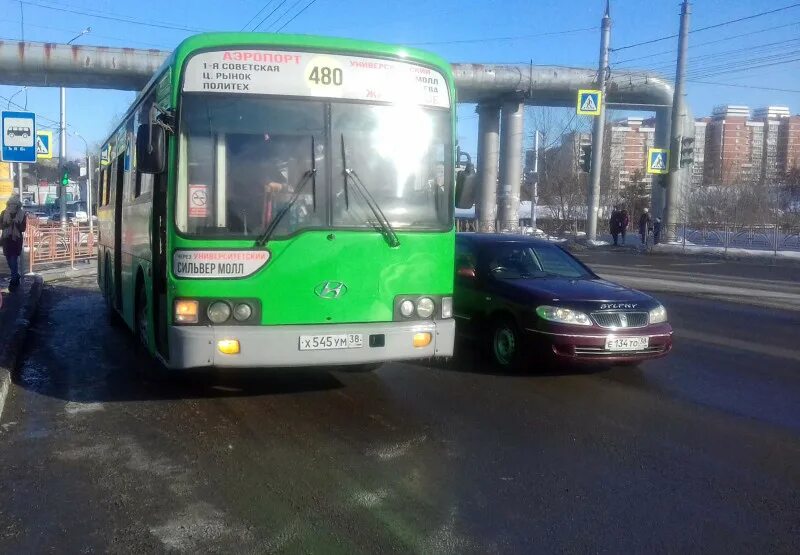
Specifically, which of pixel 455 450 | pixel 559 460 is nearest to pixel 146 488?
pixel 455 450

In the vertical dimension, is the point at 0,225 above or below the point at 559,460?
above

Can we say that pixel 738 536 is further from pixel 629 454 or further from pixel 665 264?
pixel 665 264

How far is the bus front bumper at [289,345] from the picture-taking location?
20.0ft

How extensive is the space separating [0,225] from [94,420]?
914 centimetres

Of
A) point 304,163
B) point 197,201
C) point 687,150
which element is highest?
point 687,150

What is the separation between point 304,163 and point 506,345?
3.46m

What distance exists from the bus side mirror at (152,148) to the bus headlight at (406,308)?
224 cm

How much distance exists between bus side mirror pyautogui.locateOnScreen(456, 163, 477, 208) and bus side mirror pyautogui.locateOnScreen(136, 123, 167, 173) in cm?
261

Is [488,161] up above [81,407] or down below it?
above

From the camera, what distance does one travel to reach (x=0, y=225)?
1410 cm

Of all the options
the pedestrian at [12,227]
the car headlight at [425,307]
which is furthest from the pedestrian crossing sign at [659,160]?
the car headlight at [425,307]

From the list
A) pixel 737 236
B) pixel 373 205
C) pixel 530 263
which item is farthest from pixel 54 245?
pixel 737 236

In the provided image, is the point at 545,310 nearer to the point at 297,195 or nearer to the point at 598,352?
the point at 598,352

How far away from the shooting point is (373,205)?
652cm
